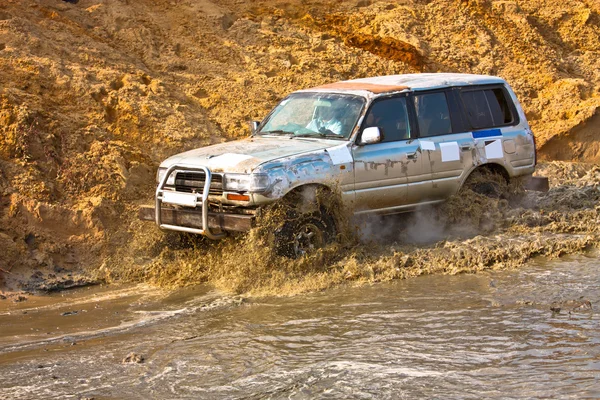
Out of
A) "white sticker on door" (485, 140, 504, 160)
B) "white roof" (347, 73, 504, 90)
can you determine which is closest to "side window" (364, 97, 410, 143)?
"white roof" (347, 73, 504, 90)

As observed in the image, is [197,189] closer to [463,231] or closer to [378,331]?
[378,331]

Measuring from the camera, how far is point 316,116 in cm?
978

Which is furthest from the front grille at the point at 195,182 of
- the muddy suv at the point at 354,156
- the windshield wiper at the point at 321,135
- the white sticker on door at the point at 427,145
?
the white sticker on door at the point at 427,145

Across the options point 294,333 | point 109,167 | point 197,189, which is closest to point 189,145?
point 109,167

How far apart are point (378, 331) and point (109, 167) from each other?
207 inches

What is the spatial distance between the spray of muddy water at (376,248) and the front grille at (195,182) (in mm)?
527

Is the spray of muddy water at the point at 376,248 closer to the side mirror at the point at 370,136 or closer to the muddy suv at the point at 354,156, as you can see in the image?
the muddy suv at the point at 354,156

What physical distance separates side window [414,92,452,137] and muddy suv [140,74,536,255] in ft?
0.05

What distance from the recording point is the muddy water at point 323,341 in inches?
239

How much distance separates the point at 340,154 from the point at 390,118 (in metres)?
0.98

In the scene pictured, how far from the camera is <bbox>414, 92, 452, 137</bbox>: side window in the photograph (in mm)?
10023

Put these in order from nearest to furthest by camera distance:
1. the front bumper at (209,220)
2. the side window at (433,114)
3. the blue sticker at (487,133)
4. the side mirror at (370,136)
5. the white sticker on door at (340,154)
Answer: the front bumper at (209,220)
the white sticker on door at (340,154)
the side mirror at (370,136)
the side window at (433,114)
the blue sticker at (487,133)

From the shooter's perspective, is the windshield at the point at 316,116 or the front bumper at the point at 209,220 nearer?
the front bumper at the point at 209,220

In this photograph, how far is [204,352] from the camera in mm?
6855
